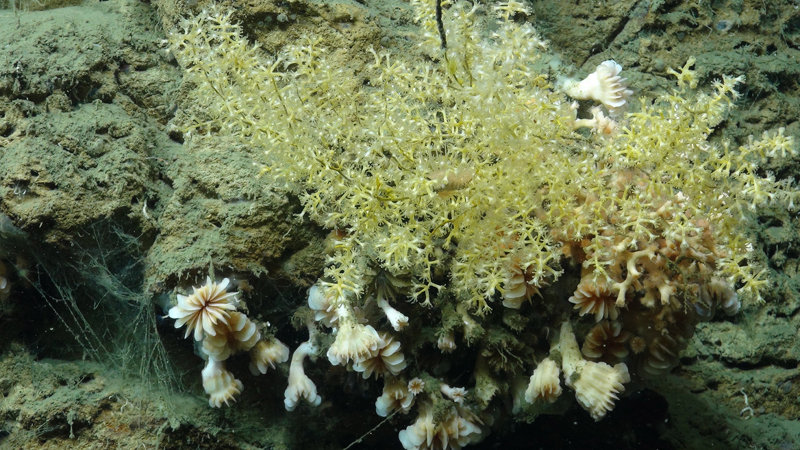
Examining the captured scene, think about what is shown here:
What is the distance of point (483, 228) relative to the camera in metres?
2.37

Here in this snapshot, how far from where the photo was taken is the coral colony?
222 cm

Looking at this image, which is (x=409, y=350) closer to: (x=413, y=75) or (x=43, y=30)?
(x=413, y=75)

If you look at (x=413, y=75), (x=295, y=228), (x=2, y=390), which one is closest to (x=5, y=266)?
(x=2, y=390)

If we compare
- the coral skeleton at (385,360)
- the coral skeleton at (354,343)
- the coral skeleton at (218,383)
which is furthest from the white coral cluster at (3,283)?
the coral skeleton at (385,360)

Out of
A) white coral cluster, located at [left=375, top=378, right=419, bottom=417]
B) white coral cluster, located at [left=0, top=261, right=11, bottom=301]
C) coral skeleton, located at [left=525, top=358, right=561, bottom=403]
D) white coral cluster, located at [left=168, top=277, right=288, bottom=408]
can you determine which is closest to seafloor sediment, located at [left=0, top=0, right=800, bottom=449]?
white coral cluster, located at [left=0, top=261, right=11, bottom=301]

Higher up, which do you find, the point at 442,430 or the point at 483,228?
the point at 483,228

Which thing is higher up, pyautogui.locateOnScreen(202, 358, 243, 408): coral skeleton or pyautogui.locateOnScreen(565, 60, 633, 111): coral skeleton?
pyautogui.locateOnScreen(565, 60, 633, 111): coral skeleton

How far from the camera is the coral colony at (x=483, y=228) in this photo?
222 centimetres

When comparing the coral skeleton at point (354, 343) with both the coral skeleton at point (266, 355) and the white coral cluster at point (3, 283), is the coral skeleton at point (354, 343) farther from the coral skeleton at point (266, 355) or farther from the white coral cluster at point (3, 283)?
the white coral cluster at point (3, 283)

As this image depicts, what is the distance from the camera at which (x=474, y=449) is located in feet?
9.95

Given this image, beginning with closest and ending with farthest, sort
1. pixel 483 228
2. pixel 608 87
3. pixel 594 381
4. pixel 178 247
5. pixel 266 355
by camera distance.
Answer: pixel 594 381
pixel 483 228
pixel 178 247
pixel 266 355
pixel 608 87

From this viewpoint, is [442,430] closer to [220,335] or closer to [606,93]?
[220,335]

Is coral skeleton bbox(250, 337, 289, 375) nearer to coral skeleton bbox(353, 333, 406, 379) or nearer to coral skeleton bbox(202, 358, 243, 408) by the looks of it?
coral skeleton bbox(202, 358, 243, 408)

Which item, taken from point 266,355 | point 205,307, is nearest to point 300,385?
point 266,355
